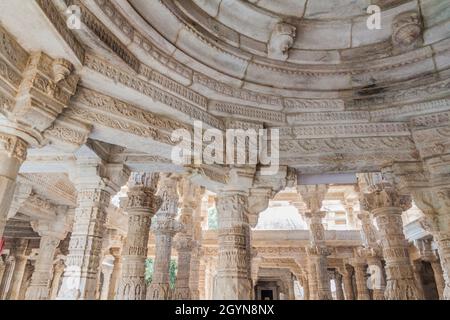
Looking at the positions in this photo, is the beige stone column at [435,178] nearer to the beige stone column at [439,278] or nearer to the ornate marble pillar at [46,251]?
the beige stone column at [439,278]

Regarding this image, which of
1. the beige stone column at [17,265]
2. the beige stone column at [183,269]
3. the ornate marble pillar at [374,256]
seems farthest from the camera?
the beige stone column at [17,265]

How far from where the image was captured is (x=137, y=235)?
20.9 feet

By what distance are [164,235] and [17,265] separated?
7006 millimetres

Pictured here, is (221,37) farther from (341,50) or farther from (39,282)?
(39,282)

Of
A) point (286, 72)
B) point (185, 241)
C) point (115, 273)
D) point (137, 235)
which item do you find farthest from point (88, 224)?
point (115, 273)

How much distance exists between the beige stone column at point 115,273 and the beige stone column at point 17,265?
2.96m

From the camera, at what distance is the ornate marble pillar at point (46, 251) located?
786 centimetres

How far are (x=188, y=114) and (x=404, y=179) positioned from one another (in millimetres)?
2987

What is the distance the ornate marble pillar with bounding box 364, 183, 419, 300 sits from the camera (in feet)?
19.5

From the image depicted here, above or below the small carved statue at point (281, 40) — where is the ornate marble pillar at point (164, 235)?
below

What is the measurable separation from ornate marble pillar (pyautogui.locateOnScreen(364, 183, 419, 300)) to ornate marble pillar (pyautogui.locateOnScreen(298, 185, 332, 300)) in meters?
2.81

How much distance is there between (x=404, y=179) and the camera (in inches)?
178

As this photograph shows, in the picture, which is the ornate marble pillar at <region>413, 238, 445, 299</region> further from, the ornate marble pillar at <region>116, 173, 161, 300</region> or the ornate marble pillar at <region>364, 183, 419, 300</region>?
the ornate marble pillar at <region>116, 173, 161, 300</region>

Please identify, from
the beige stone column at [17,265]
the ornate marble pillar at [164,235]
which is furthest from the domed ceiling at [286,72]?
the beige stone column at [17,265]
